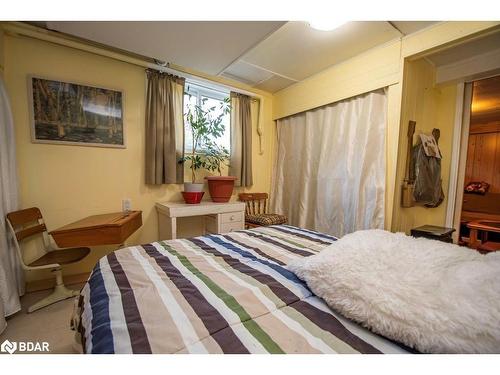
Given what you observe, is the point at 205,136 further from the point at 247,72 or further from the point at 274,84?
the point at 274,84

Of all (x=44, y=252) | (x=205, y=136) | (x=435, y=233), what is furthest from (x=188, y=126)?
(x=435, y=233)

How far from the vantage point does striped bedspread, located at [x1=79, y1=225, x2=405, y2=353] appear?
1.86ft

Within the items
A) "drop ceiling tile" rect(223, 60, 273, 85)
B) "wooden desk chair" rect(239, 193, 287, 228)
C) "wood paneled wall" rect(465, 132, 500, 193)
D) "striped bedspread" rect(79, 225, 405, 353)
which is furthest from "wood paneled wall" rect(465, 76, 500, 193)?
"striped bedspread" rect(79, 225, 405, 353)

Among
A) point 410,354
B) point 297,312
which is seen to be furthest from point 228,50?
point 410,354

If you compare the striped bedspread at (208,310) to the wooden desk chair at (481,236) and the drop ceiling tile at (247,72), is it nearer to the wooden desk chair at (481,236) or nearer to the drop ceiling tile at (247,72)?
the drop ceiling tile at (247,72)

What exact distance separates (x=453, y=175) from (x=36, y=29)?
418 centimetres

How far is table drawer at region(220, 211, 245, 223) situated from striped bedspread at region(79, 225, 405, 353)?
1.30 metres

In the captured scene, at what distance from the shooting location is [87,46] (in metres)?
1.96

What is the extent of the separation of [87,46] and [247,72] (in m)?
1.63

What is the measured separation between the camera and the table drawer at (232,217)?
2.47m

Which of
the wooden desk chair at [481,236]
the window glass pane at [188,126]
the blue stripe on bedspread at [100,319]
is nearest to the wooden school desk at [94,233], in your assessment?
the blue stripe on bedspread at [100,319]

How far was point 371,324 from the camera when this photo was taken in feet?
2.03

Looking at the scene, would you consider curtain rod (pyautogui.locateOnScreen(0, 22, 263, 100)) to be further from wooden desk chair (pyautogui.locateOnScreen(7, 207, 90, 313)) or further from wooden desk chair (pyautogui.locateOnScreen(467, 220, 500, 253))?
wooden desk chair (pyautogui.locateOnScreen(467, 220, 500, 253))
